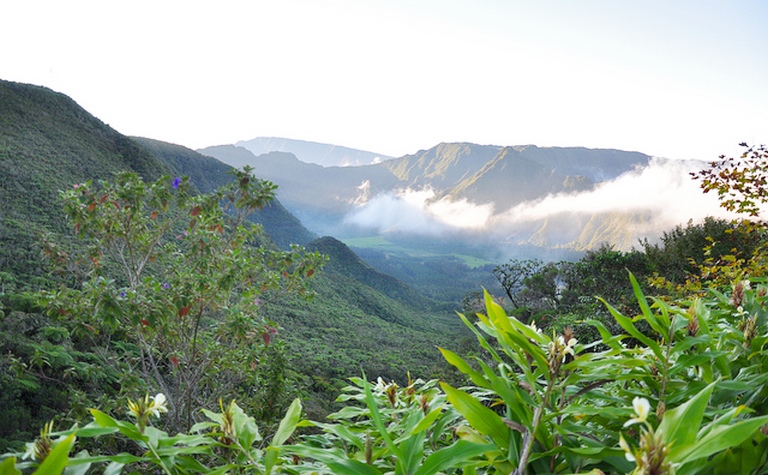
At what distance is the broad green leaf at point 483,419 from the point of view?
667 mm

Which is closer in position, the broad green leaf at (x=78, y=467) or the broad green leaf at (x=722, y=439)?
the broad green leaf at (x=722, y=439)

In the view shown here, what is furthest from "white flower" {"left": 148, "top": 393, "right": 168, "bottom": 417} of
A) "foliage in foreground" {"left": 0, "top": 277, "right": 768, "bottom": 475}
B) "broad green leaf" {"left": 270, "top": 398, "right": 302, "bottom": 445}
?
"broad green leaf" {"left": 270, "top": 398, "right": 302, "bottom": 445}

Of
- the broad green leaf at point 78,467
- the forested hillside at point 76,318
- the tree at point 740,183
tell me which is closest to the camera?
the broad green leaf at point 78,467

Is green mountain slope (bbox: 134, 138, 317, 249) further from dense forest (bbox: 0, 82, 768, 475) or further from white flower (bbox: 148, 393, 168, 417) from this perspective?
white flower (bbox: 148, 393, 168, 417)

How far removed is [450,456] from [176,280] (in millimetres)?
4097

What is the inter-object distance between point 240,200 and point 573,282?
15367mm

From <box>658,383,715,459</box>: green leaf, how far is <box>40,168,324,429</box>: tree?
146 inches

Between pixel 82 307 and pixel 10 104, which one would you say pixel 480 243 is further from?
pixel 82 307

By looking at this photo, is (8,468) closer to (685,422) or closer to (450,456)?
(450,456)

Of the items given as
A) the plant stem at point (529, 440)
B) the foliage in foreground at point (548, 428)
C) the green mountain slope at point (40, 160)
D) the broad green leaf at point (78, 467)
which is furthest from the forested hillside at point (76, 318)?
the plant stem at point (529, 440)

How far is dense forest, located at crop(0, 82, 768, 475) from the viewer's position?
0.66 m

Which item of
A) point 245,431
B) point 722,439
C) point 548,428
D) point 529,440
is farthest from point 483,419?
point 245,431

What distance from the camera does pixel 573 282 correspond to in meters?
16.6

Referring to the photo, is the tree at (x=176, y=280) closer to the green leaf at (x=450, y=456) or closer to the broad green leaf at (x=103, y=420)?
the broad green leaf at (x=103, y=420)
